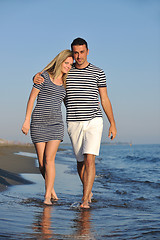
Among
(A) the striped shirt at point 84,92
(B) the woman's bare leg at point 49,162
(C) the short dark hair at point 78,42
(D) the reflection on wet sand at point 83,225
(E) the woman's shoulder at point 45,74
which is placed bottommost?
(D) the reflection on wet sand at point 83,225

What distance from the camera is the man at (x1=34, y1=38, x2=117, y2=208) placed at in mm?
4465

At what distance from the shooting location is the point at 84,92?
4.59 metres

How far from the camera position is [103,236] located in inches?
105

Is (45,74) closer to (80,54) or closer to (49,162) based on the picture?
(80,54)

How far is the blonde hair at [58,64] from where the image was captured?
A: 14.9ft

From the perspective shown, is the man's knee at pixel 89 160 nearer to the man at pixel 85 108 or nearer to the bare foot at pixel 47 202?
the man at pixel 85 108

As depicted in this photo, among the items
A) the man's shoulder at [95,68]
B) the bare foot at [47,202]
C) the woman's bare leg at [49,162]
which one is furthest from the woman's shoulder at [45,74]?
the bare foot at [47,202]

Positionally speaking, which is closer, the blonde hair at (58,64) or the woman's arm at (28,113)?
the woman's arm at (28,113)

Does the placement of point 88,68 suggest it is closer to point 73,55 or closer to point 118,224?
→ point 73,55

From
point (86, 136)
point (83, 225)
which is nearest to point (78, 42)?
point (86, 136)

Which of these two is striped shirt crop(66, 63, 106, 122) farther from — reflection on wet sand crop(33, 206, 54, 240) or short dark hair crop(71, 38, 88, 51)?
reflection on wet sand crop(33, 206, 54, 240)

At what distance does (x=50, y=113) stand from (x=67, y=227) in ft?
6.23

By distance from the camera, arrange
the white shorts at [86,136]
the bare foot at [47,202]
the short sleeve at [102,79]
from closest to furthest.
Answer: the bare foot at [47,202], the white shorts at [86,136], the short sleeve at [102,79]

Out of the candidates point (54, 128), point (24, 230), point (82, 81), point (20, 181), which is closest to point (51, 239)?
point (24, 230)
